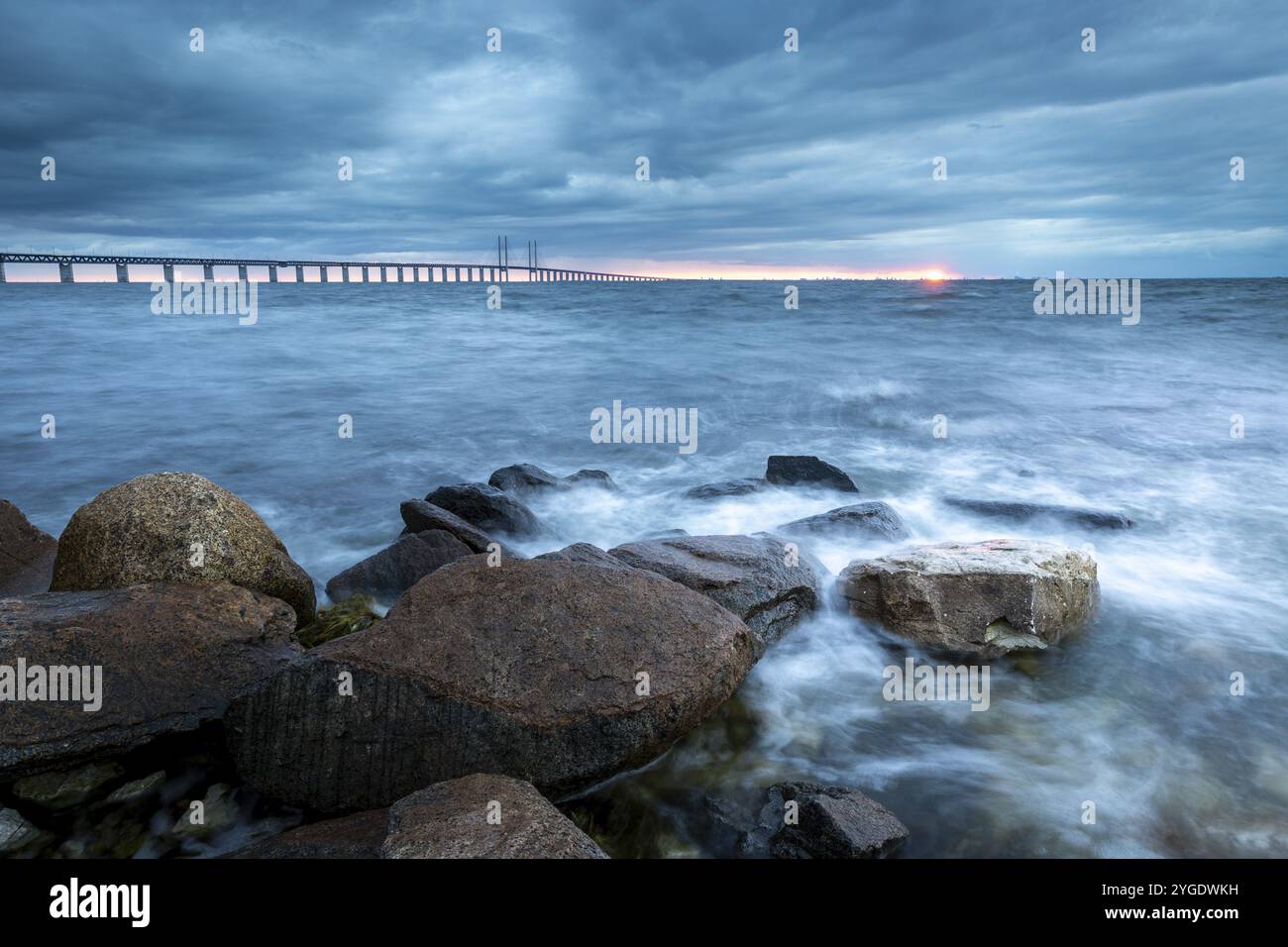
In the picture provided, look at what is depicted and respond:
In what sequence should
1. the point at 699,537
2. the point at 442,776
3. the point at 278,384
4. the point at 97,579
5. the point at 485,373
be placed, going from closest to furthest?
the point at 442,776
the point at 97,579
the point at 699,537
the point at 278,384
the point at 485,373

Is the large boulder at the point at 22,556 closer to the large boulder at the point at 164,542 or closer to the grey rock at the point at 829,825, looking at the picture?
the large boulder at the point at 164,542

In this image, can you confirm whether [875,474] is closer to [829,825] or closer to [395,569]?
[395,569]

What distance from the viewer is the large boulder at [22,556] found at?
5.54m

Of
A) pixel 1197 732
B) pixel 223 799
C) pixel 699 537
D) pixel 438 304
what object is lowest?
pixel 1197 732

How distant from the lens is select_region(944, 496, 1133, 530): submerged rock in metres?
8.25

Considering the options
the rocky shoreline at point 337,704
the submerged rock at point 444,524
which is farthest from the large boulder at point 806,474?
the rocky shoreline at point 337,704

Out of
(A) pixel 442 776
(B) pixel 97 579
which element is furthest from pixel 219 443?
(A) pixel 442 776

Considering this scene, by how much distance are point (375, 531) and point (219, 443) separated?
224 inches

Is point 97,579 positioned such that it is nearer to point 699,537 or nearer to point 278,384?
point 699,537

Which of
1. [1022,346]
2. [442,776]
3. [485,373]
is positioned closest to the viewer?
[442,776]

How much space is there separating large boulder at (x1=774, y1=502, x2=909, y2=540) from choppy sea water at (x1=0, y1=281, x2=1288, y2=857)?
0.30 metres

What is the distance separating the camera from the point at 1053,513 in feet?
27.6

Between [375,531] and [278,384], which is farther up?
[278,384]

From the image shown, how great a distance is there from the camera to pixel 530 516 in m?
7.98
